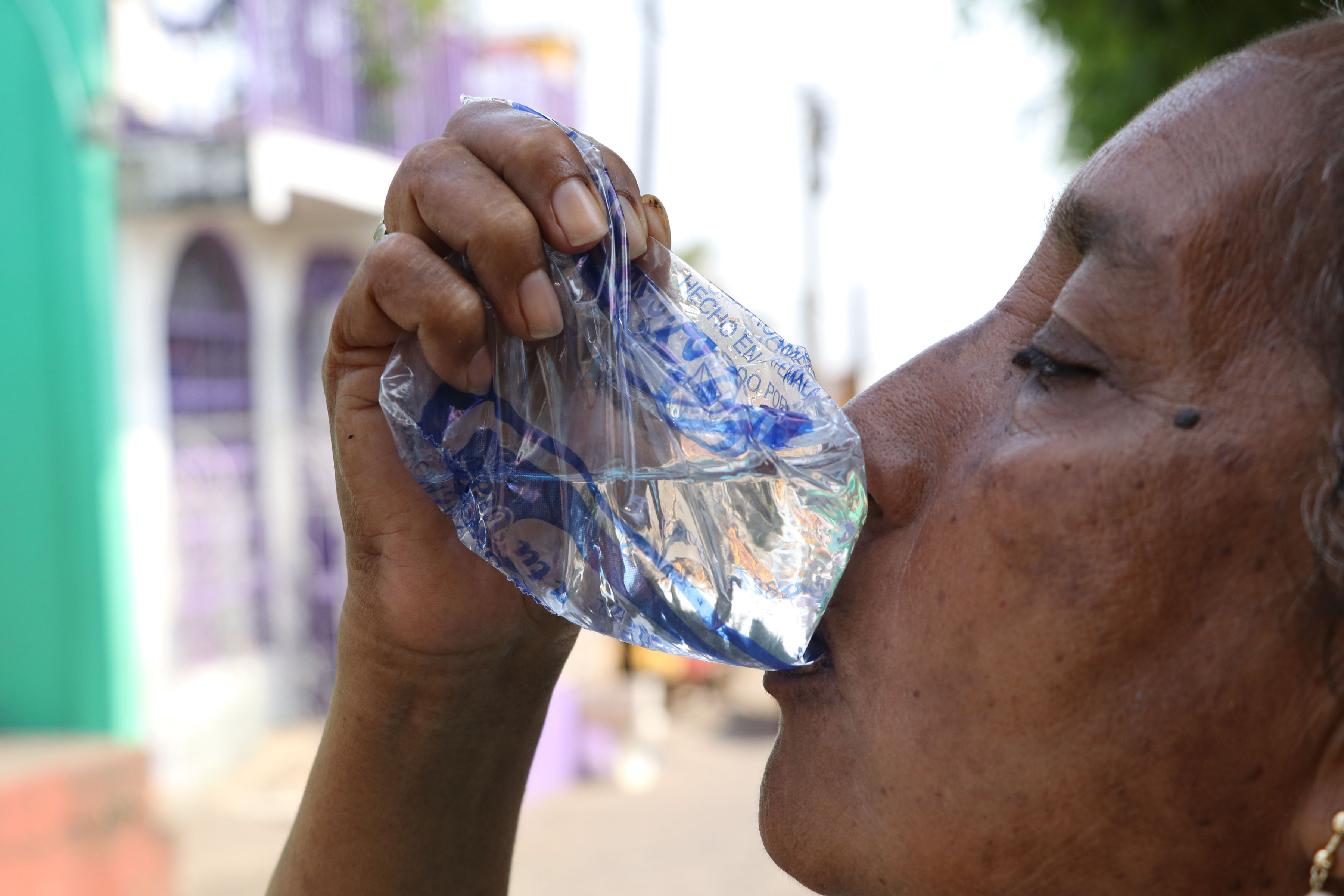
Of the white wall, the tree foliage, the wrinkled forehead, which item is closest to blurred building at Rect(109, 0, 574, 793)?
the white wall

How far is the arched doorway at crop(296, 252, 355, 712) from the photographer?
26.4 ft

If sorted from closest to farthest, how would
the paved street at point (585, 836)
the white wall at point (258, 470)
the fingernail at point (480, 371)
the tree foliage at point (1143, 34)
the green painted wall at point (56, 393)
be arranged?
the fingernail at point (480, 371)
the tree foliage at point (1143, 34)
the green painted wall at point (56, 393)
the paved street at point (585, 836)
the white wall at point (258, 470)

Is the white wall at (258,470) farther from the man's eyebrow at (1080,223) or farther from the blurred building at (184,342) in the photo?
the man's eyebrow at (1080,223)

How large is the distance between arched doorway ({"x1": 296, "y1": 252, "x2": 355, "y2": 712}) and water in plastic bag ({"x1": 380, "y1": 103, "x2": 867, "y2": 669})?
7.17 metres

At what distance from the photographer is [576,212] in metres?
1.07

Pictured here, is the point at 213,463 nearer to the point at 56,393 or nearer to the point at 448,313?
the point at 56,393

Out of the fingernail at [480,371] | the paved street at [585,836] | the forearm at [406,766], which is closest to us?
the fingernail at [480,371]

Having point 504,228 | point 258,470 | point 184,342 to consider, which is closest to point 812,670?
point 504,228

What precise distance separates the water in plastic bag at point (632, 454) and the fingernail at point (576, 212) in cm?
8

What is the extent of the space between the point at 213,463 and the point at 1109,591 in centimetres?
710

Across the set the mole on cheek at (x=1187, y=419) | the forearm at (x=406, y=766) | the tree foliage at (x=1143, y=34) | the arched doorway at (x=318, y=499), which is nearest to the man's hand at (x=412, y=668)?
the forearm at (x=406, y=766)

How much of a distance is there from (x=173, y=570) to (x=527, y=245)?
20.8ft

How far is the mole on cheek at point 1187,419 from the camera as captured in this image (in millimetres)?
921

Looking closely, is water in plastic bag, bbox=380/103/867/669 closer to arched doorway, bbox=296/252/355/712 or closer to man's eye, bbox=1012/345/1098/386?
man's eye, bbox=1012/345/1098/386
